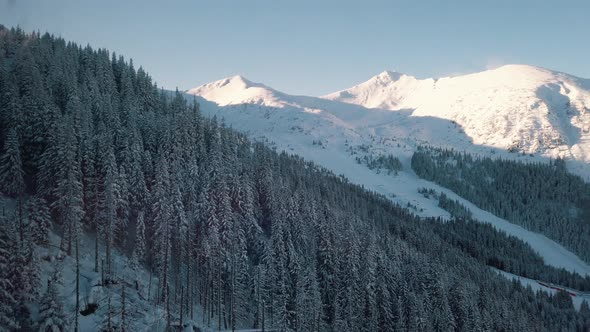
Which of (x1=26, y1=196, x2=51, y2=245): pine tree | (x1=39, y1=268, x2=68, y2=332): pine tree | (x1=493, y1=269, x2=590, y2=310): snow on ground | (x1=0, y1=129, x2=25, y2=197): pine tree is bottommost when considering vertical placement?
(x1=493, y1=269, x2=590, y2=310): snow on ground

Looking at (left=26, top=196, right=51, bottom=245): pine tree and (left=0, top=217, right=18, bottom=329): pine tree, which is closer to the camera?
(left=0, top=217, right=18, bottom=329): pine tree

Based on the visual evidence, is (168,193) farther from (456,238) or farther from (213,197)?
(456,238)

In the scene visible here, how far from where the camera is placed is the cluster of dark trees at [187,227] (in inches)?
2411

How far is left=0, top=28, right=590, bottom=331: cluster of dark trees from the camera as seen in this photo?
61250 mm

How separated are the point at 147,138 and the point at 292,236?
34.1 metres

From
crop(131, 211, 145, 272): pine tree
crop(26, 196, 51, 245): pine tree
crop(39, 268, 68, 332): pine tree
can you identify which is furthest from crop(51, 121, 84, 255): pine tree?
crop(39, 268, 68, 332): pine tree

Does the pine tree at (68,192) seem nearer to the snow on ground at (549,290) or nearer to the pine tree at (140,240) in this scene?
the pine tree at (140,240)

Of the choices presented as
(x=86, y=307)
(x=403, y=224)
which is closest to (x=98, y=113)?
(x=86, y=307)

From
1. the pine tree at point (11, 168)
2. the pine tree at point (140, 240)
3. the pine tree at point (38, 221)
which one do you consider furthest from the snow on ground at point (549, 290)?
the pine tree at point (11, 168)

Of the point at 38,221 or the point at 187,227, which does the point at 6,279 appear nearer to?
the point at 38,221

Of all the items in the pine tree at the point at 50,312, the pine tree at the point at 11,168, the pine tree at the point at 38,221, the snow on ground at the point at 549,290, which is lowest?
the snow on ground at the point at 549,290

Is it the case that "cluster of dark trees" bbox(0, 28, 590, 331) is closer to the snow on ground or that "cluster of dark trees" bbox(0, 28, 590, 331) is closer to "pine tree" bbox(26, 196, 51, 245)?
"pine tree" bbox(26, 196, 51, 245)

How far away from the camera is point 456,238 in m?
175

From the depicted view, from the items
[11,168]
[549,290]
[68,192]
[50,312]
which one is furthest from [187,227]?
[549,290]
